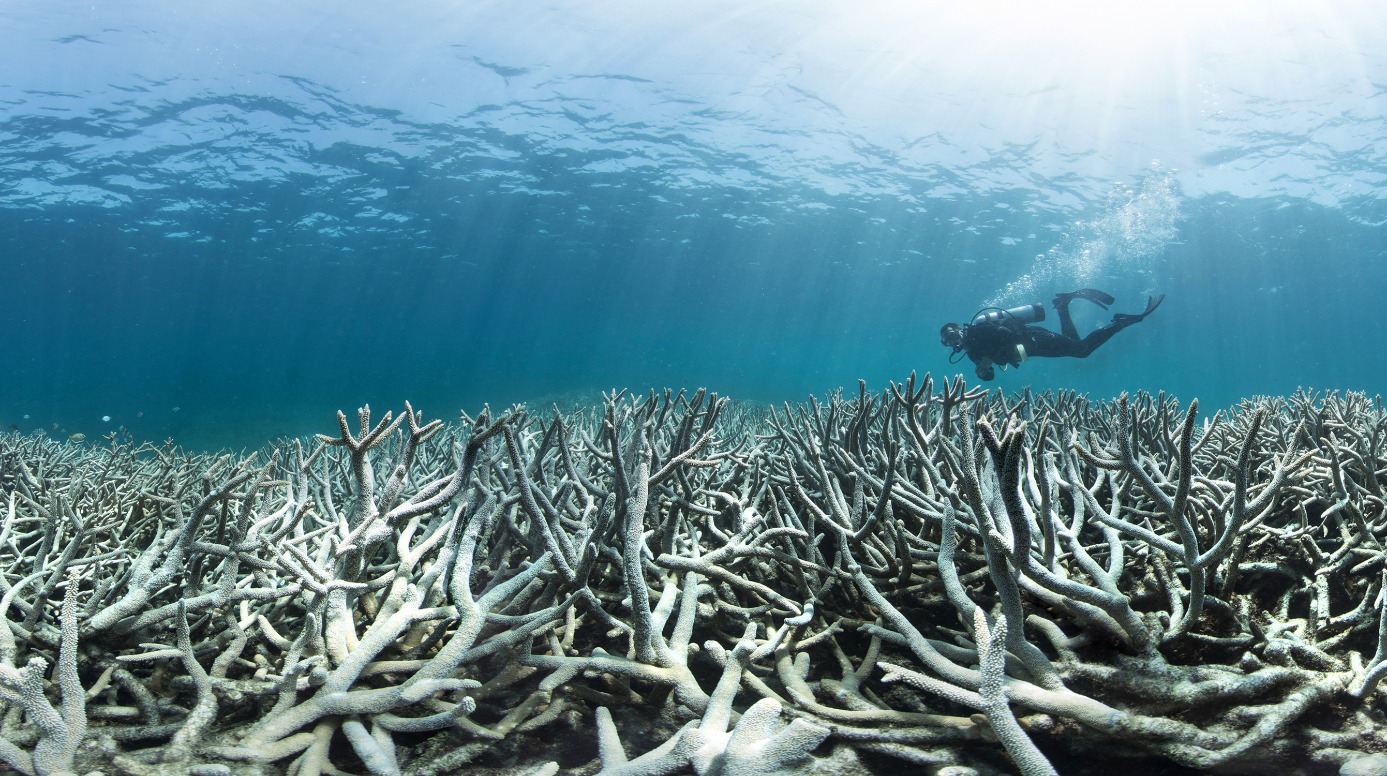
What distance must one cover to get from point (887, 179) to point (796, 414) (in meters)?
28.7

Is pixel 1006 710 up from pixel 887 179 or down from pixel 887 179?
down

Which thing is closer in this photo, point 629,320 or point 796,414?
point 796,414

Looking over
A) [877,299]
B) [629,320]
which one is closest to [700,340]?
[629,320]

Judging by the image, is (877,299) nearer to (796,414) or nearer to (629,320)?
(629,320)

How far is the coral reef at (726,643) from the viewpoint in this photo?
160 centimetres

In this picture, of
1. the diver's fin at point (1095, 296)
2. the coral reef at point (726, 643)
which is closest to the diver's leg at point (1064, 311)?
the diver's fin at point (1095, 296)

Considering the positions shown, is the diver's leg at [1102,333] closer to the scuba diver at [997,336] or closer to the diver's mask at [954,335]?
the scuba diver at [997,336]

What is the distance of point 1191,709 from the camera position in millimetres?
1722

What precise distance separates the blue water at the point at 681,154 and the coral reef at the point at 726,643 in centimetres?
466

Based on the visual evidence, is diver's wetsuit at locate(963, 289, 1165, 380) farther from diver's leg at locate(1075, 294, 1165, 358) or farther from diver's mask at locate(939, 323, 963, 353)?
diver's mask at locate(939, 323, 963, 353)

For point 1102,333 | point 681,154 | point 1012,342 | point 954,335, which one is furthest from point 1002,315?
point 681,154

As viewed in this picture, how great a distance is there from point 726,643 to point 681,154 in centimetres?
2780

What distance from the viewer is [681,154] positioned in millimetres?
27844

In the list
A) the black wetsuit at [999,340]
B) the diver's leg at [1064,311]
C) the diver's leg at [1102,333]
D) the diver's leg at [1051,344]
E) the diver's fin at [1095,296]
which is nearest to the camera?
the black wetsuit at [999,340]
